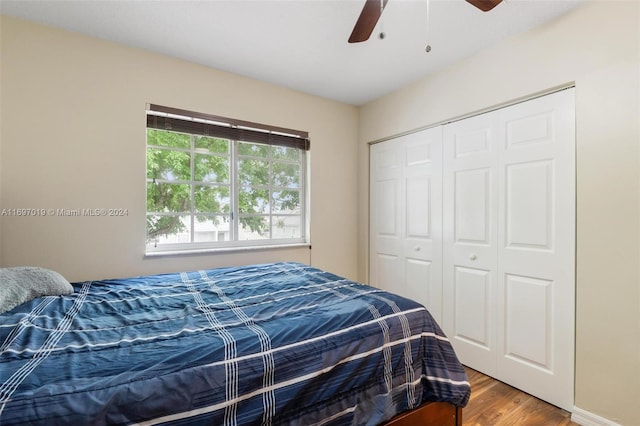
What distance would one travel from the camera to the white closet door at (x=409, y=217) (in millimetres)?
2584

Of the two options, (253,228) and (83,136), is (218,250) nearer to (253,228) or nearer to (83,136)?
(253,228)

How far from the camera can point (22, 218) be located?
1862 mm

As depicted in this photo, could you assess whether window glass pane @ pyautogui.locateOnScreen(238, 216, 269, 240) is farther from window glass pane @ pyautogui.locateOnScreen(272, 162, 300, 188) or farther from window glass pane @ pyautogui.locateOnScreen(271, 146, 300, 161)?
window glass pane @ pyautogui.locateOnScreen(271, 146, 300, 161)

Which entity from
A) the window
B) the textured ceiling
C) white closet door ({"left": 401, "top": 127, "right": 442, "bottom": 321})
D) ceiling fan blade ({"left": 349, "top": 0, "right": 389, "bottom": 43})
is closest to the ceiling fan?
ceiling fan blade ({"left": 349, "top": 0, "right": 389, "bottom": 43})

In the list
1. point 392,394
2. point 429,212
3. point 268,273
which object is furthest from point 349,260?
point 392,394

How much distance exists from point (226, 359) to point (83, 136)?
2.00m

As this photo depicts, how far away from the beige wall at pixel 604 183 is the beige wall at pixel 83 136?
2.38m

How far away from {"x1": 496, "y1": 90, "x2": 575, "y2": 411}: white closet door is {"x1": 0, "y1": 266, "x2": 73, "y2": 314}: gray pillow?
9.16 feet

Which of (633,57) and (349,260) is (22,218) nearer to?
(349,260)

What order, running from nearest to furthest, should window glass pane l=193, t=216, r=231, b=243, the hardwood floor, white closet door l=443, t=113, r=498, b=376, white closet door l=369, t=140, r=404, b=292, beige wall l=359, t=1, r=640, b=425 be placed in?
beige wall l=359, t=1, r=640, b=425 → the hardwood floor → white closet door l=443, t=113, r=498, b=376 → window glass pane l=193, t=216, r=231, b=243 → white closet door l=369, t=140, r=404, b=292

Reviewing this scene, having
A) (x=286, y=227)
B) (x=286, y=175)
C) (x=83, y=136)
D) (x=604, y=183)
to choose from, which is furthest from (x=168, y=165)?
(x=604, y=183)

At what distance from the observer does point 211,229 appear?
2.61 metres

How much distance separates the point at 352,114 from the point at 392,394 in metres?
2.85

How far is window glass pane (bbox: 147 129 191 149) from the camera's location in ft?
7.78
